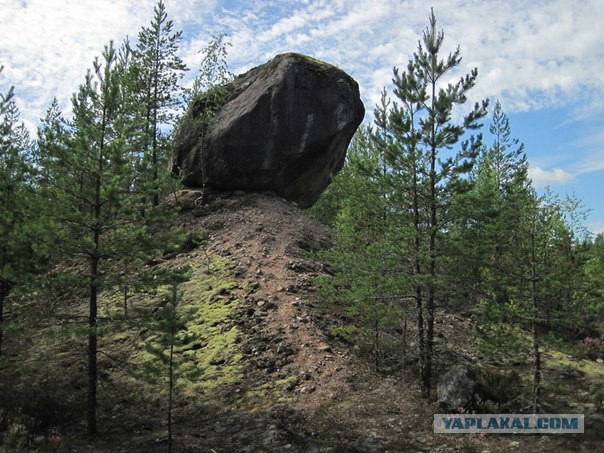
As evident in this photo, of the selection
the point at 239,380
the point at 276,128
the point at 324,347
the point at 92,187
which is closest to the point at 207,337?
the point at 239,380

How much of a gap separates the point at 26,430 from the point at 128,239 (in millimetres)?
5111

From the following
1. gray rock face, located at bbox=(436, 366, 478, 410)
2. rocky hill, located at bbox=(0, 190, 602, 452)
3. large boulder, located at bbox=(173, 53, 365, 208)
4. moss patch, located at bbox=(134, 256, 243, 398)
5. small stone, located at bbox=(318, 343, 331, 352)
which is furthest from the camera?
large boulder, located at bbox=(173, 53, 365, 208)

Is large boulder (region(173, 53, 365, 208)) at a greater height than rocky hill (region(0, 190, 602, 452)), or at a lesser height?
greater

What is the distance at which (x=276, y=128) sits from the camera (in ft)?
80.6

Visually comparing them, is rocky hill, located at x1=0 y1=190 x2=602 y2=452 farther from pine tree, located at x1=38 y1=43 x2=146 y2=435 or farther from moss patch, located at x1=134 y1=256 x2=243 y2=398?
pine tree, located at x1=38 y1=43 x2=146 y2=435

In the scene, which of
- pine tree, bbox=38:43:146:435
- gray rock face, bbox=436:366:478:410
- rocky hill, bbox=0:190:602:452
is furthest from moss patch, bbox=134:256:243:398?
gray rock face, bbox=436:366:478:410

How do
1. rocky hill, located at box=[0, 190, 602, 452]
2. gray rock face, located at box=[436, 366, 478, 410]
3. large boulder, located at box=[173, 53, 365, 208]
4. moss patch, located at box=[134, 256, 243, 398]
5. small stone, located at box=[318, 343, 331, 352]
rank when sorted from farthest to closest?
1. large boulder, located at box=[173, 53, 365, 208]
2. small stone, located at box=[318, 343, 331, 352]
3. moss patch, located at box=[134, 256, 243, 398]
4. gray rock face, located at box=[436, 366, 478, 410]
5. rocky hill, located at box=[0, 190, 602, 452]

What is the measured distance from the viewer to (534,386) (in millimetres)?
10578

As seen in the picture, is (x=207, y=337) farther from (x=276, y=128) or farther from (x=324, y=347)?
(x=276, y=128)

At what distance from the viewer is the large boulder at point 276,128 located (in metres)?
24.7

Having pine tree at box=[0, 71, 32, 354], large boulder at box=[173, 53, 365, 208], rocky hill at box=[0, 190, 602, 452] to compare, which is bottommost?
rocky hill at box=[0, 190, 602, 452]

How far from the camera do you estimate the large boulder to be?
2467 centimetres

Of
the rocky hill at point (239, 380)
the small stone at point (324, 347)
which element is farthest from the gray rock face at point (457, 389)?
the small stone at point (324, 347)

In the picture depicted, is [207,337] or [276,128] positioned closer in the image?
[207,337]
